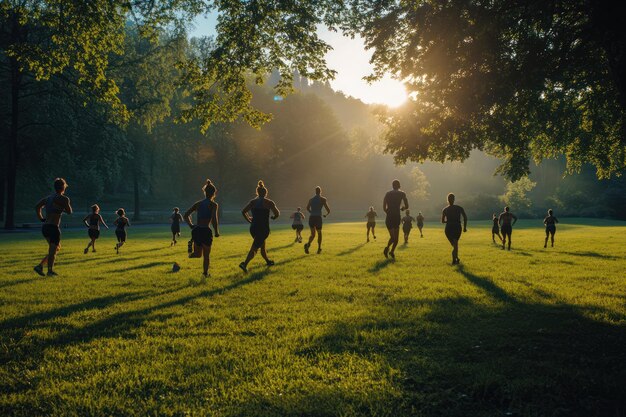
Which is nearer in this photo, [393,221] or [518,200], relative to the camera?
[393,221]

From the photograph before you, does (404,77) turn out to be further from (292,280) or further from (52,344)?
(52,344)

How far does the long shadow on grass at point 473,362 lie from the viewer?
3646 mm

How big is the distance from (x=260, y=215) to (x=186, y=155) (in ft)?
135

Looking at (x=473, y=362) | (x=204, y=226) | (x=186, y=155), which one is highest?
(x=186, y=155)

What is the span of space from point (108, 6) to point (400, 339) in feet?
30.3

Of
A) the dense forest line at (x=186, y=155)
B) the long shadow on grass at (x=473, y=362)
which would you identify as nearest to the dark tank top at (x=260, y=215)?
the dense forest line at (x=186, y=155)

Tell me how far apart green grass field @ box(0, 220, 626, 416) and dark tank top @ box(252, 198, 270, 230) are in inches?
63.1

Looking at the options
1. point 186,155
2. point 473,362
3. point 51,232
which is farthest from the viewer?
point 186,155

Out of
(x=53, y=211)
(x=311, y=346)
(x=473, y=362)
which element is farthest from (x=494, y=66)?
(x=53, y=211)

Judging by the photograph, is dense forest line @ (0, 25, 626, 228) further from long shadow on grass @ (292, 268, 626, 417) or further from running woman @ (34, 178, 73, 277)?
long shadow on grass @ (292, 268, 626, 417)

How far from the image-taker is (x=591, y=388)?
4.00 meters

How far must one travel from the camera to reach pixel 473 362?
185 inches

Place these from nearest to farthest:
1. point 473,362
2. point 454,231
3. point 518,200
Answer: point 473,362 → point 454,231 → point 518,200

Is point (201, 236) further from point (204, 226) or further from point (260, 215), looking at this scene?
point (260, 215)
